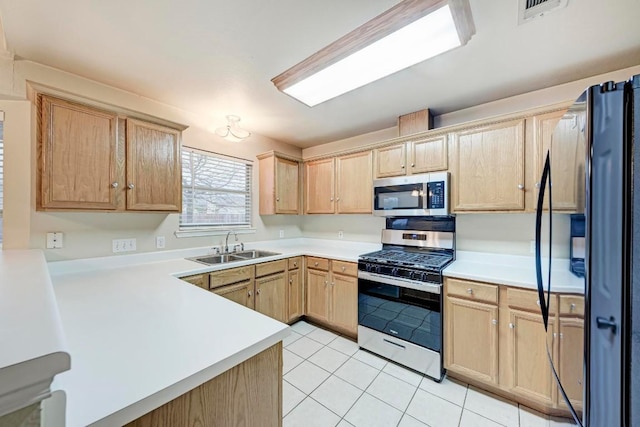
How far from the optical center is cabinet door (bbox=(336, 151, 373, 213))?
296 centimetres

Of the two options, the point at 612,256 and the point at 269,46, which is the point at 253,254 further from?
the point at 612,256

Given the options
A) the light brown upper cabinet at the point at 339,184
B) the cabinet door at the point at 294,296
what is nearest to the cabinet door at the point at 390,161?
the light brown upper cabinet at the point at 339,184

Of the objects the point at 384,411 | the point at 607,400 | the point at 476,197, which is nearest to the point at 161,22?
the point at 607,400

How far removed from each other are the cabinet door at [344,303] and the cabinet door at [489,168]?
4.25 feet

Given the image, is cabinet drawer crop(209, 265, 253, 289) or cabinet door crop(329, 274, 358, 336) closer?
cabinet drawer crop(209, 265, 253, 289)

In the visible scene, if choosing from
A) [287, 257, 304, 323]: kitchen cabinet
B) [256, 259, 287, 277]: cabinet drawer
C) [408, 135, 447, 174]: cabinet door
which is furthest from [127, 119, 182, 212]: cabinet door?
[408, 135, 447, 174]: cabinet door

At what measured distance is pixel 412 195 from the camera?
255 cm

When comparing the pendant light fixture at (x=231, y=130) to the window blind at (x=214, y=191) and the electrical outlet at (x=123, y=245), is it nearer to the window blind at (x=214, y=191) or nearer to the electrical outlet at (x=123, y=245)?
the window blind at (x=214, y=191)

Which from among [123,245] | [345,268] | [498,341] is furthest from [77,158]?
[498,341]

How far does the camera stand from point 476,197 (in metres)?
2.22

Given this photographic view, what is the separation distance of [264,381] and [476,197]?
2.17 meters

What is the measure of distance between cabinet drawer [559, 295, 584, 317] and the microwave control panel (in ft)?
5.31

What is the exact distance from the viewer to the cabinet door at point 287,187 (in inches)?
132

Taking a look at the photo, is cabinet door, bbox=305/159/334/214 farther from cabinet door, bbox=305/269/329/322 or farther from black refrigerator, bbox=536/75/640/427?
black refrigerator, bbox=536/75/640/427
